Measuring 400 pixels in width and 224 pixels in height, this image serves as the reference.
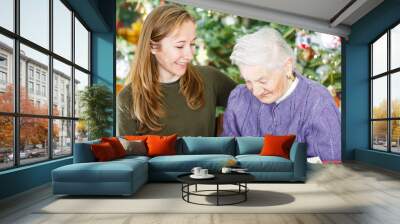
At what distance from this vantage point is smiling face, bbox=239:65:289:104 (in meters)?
8.43

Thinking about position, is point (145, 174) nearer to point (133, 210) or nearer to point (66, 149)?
point (133, 210)

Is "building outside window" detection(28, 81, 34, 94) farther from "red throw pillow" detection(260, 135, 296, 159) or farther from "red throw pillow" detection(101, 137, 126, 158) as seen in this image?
"red throw pillow" detection(260, 135, 296, 159)

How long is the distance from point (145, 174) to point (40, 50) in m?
2.35

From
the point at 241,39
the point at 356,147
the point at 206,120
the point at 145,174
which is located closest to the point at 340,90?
the point at 356,147

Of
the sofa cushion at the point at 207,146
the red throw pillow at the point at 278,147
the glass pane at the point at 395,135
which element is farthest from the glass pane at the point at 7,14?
the glass pane at the point at 395,135

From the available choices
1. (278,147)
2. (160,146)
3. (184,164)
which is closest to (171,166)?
(184,164)

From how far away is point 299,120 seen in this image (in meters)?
8.33

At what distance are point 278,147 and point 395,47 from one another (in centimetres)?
361

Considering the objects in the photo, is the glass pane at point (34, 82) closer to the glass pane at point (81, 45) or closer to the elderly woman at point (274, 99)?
the glass pane at point (81, 45)

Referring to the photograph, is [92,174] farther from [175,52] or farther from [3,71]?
[175,52]

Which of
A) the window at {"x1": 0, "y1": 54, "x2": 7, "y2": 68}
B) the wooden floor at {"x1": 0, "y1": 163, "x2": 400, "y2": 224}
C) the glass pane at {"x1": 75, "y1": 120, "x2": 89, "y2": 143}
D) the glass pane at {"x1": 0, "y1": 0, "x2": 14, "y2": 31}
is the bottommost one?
the wooden floor at {"x1": 0, "y1": 163, "x2": 400, "y2": 224}

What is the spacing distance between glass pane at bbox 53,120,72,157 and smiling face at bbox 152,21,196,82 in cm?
202

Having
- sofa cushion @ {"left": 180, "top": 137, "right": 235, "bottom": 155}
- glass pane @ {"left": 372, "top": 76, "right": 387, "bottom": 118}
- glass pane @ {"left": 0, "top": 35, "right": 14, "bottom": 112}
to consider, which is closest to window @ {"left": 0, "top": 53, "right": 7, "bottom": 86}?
glass pane @ {"left": 0, "top": 35, "right": 14, "bottom": 112}

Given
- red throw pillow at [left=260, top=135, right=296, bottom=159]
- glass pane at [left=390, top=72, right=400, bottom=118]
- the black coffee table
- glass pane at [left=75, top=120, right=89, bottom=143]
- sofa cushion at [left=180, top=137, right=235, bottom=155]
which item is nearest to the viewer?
the black coffee table
